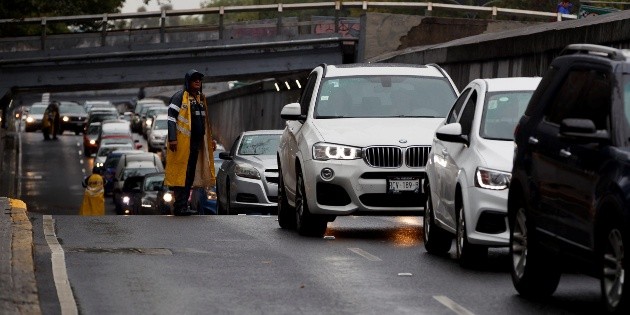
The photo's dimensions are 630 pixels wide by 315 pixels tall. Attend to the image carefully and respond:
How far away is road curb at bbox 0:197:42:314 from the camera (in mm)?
10578

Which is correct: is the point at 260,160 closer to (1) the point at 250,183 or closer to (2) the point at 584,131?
(1) the point at 250,183

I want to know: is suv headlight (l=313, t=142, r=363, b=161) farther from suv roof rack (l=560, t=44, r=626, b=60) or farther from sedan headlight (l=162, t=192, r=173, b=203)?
sedan headlight (l=162, t=192, r=173, b=203)

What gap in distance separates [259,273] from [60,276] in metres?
1.60

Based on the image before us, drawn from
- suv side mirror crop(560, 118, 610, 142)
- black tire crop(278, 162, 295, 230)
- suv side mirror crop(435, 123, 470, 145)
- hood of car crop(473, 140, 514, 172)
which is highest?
suv side mirror crop(560, 118, 610, 142)

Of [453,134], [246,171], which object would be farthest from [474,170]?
[246,171]

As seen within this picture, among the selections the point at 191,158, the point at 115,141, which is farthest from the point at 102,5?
the point at 191,158

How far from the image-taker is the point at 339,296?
1173cm

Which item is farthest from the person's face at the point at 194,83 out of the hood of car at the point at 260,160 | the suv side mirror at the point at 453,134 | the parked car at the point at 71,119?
the parked car at the point at 71,119

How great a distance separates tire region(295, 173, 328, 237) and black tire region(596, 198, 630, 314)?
7.92 meters

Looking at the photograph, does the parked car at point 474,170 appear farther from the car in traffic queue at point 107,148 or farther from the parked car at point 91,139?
the parked car at point 91,139

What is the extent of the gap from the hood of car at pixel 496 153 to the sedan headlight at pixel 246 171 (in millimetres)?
12248

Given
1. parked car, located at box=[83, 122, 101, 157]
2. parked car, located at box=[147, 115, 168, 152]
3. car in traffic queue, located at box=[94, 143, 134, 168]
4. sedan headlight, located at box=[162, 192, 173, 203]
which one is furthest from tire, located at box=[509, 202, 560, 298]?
parked car, located at box=[83, 122, 101, 157]

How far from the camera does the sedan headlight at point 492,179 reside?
1361 cm

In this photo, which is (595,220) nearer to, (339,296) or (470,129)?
(339,296)
